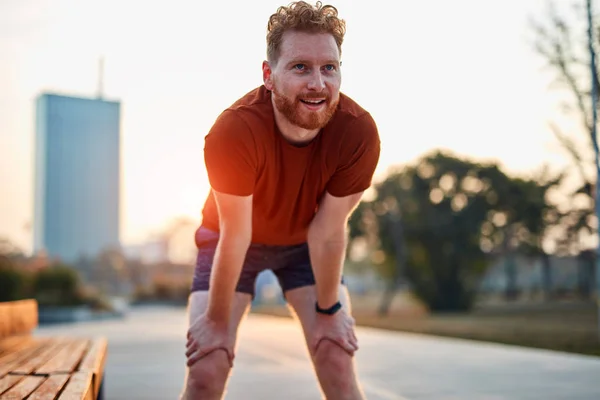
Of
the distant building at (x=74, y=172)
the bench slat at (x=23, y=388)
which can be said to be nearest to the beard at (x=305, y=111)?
the bench slat at (x=23, y=388)

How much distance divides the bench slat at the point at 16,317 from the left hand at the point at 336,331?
3393 mm

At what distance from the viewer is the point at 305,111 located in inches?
108

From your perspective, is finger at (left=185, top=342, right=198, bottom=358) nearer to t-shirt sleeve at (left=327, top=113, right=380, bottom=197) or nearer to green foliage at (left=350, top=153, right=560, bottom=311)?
t-shirt sleeve at (left=327, top=113, right=380, bottom=197)

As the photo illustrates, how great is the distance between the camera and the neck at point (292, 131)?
115 inches

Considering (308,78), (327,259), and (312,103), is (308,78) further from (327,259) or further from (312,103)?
(327,259)

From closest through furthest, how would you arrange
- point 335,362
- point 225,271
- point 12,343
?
point 225,271 → point 335,362 → point 12,343

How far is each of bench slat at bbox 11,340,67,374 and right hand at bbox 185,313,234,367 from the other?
1.11 m

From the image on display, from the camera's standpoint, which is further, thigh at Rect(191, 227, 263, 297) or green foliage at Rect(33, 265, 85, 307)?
green foliage at Rect(33, 265, 85, 307)

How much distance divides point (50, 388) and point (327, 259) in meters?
1.24

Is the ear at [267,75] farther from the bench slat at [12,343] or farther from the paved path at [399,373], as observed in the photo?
the paved path at [399,373]

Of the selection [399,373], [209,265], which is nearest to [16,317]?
[209,265]

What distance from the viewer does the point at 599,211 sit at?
12.0 m

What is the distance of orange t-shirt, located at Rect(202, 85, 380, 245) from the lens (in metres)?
2.82

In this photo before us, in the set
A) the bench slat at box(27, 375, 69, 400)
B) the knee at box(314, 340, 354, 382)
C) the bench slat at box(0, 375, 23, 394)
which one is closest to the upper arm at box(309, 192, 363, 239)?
the knee at box(314, 340, 354, 382)
